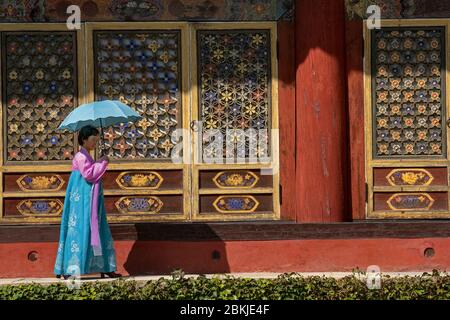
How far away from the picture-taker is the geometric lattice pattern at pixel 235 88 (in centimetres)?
1285

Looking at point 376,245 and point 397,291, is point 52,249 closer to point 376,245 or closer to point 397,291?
point 376,245

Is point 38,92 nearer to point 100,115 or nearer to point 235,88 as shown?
point 100,115

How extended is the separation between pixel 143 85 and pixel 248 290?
374 centimetres

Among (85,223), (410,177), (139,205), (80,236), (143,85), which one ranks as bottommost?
(80,236)

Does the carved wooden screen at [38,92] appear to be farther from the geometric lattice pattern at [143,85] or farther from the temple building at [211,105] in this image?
the geometric lattice pattern at [143,85]

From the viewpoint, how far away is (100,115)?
11570 millimetres

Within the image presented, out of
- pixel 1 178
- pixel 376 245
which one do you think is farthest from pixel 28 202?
pixel 376 245

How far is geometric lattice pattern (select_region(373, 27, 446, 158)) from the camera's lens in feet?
42.3

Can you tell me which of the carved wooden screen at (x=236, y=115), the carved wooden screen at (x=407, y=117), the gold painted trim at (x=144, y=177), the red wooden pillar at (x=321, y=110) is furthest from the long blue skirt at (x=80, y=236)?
the carved wooden screen at (x=407, y=117)

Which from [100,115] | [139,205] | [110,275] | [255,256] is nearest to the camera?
[100,115]

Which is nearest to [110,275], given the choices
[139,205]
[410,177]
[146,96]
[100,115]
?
[139,205]

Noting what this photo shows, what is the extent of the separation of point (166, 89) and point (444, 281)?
4153 millimetres

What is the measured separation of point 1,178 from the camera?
12766 millimetres

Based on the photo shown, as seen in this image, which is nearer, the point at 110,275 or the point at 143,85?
the point at 110,275
